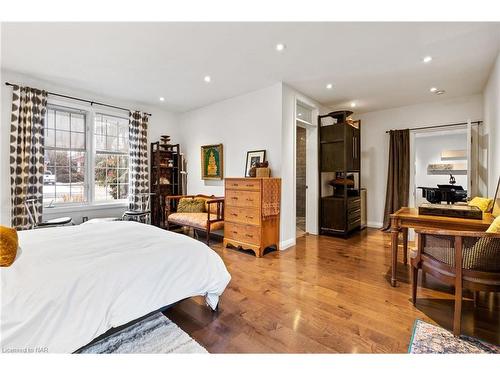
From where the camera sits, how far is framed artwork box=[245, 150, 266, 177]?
3996mm

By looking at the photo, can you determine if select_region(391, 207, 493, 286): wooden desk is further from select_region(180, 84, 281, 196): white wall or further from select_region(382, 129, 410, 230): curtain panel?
select_region(382, 129, 410, 230): curtain panel

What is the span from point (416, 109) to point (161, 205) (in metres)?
5.54

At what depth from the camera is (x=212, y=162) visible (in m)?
4.89

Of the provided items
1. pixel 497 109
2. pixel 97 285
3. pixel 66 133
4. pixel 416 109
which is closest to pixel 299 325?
pixel 97 285

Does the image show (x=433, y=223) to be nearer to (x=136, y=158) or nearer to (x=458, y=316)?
(x=458, y=316)

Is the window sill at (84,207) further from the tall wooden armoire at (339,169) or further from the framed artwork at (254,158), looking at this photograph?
the tall wooden armoire at (339,169)

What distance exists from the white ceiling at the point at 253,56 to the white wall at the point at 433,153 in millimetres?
3087

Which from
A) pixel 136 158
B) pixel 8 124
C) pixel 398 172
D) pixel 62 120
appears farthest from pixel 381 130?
pixel 8 124

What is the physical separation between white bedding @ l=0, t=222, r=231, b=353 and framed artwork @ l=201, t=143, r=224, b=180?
272 centimetres

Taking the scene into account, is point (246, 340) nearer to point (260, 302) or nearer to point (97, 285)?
A: point (260, 302)

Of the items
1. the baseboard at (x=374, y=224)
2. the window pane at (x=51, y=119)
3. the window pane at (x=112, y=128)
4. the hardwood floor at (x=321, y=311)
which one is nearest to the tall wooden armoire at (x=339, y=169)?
the baseboard at (x=374, y=224)

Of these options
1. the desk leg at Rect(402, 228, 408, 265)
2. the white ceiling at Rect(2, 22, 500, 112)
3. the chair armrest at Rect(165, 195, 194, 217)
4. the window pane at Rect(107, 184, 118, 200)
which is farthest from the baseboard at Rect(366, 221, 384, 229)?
the window pane at Rect(107, 184, 118, 200)
